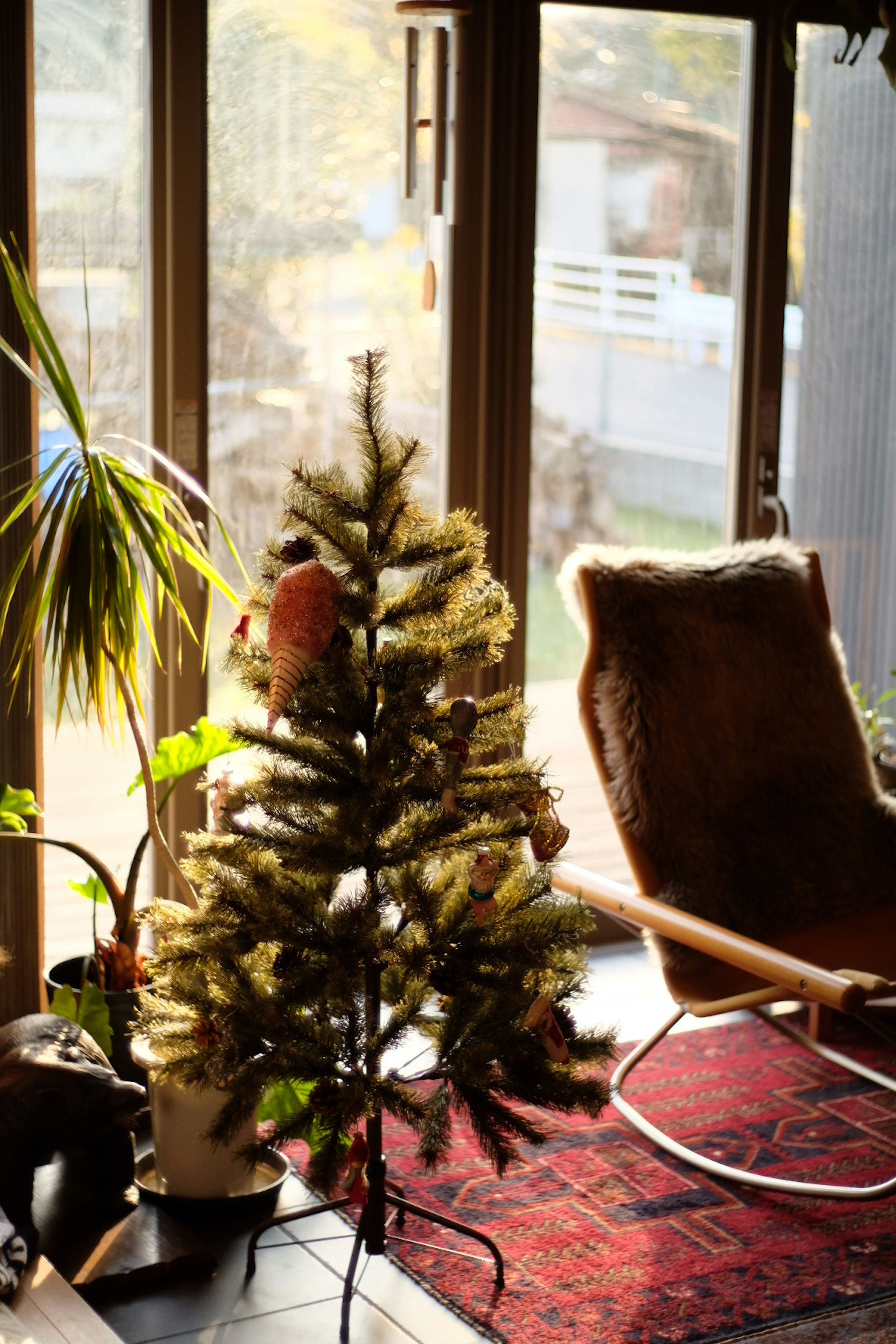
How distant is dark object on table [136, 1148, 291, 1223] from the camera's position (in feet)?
8.45

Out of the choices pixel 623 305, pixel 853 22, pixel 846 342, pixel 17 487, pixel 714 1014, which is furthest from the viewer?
pixel 846 342

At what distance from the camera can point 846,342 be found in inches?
162

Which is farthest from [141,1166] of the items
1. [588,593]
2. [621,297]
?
[621,297]

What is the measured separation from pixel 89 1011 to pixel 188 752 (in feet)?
1.60

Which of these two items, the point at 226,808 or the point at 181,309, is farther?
the point at 181,309

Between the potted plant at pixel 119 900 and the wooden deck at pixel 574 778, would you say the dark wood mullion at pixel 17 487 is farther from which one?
the wooden deck at pixel 574 778

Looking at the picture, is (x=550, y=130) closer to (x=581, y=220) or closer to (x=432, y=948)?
(x=581, y=220)

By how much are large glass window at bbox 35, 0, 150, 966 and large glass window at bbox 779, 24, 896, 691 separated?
1707mm

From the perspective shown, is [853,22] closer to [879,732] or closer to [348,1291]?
[879,732]

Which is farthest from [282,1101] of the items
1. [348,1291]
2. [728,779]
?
[728,779]

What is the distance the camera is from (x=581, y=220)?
3.68 meters

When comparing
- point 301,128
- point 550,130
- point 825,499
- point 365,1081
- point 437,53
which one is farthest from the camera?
point 825,499

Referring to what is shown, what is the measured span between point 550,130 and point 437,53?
838 mm

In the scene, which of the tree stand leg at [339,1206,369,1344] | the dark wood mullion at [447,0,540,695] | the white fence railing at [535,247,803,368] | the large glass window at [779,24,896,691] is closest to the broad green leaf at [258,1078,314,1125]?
the tree stand leg at [339,1206,369,1344]
